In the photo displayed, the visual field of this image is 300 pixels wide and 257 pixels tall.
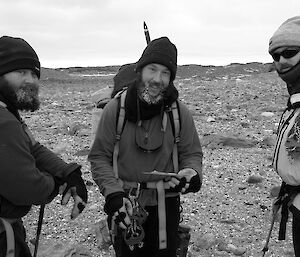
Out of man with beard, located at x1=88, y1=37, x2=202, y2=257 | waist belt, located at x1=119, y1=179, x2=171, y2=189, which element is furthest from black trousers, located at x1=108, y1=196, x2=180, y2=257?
waist belt, located at x1=119, y1=179, x2=171, y2=189

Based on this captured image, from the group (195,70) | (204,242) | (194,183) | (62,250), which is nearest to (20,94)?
(194,183)

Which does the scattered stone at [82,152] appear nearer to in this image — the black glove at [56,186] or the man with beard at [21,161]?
the man with beard at [21,161]

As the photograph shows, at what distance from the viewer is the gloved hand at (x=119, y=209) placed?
13.5ft

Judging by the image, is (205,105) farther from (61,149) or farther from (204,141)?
(61,149)

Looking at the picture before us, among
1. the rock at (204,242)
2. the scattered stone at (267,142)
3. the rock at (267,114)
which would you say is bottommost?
the rock at (204,242)

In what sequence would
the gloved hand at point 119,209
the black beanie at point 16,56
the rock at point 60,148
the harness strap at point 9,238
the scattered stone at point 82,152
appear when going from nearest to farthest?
the harness strap at point 9,238 → the black beanie at point 16,56 → the gloved hand at point 119,209 → the scattered stone at point 82,152 → the rock at point 60,148

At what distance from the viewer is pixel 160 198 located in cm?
435

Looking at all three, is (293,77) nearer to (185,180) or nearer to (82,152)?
(185,180)

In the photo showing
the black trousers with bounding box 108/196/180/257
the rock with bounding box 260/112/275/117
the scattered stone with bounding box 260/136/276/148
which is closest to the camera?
the black trousers with bounding box 108/196/180/257

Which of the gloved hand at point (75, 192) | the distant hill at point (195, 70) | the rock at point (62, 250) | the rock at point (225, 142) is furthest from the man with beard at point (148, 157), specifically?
the distant hill at point (195, 70)

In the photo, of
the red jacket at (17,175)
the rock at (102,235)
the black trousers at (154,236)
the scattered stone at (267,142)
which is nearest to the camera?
the red jacket at (17,175)

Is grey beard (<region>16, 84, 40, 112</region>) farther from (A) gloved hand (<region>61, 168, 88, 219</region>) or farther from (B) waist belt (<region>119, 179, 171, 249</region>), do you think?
(B) waist belt (<region>119, 179, 171, 249</region>)

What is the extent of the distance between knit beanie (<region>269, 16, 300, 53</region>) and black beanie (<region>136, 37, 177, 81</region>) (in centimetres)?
81

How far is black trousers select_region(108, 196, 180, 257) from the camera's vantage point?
14.5 feet
